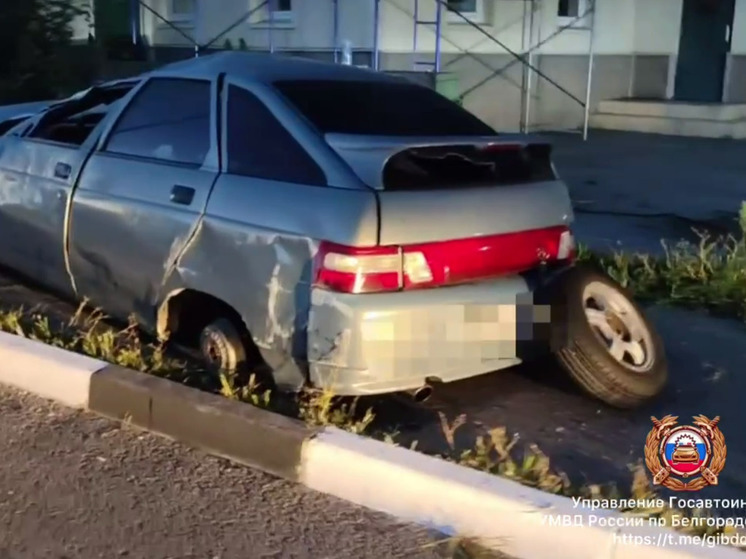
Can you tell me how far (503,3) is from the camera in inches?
593

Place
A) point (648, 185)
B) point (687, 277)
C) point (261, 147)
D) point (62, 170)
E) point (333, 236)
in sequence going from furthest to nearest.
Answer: point (648, 185) → point (687, 277) → point (62, 170) → point (261, 147) → point (333, 236)

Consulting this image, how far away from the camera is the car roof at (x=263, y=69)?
197 inches

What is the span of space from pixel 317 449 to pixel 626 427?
4.80 ft

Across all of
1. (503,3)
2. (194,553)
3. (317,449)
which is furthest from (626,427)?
(503,3)

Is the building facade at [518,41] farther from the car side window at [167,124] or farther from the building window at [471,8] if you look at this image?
the car side window at [167,124]

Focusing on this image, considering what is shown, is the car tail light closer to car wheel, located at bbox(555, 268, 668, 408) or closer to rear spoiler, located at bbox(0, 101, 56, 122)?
car wheel, located at bbox(555, 268, 668, 408)

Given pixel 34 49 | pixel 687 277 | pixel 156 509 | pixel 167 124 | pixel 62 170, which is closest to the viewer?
pixel 156 509

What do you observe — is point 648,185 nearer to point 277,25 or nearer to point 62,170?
point 277,25

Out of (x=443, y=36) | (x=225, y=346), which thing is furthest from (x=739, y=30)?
(x=225, y=346)

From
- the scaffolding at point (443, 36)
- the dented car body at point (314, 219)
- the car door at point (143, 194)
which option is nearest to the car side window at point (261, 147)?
the dented car body at point (314, 219)

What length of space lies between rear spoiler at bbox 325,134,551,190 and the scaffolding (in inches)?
340

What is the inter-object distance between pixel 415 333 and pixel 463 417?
1.78 ft

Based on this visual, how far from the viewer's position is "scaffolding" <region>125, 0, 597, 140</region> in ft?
44.3

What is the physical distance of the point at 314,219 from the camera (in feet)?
13.9
